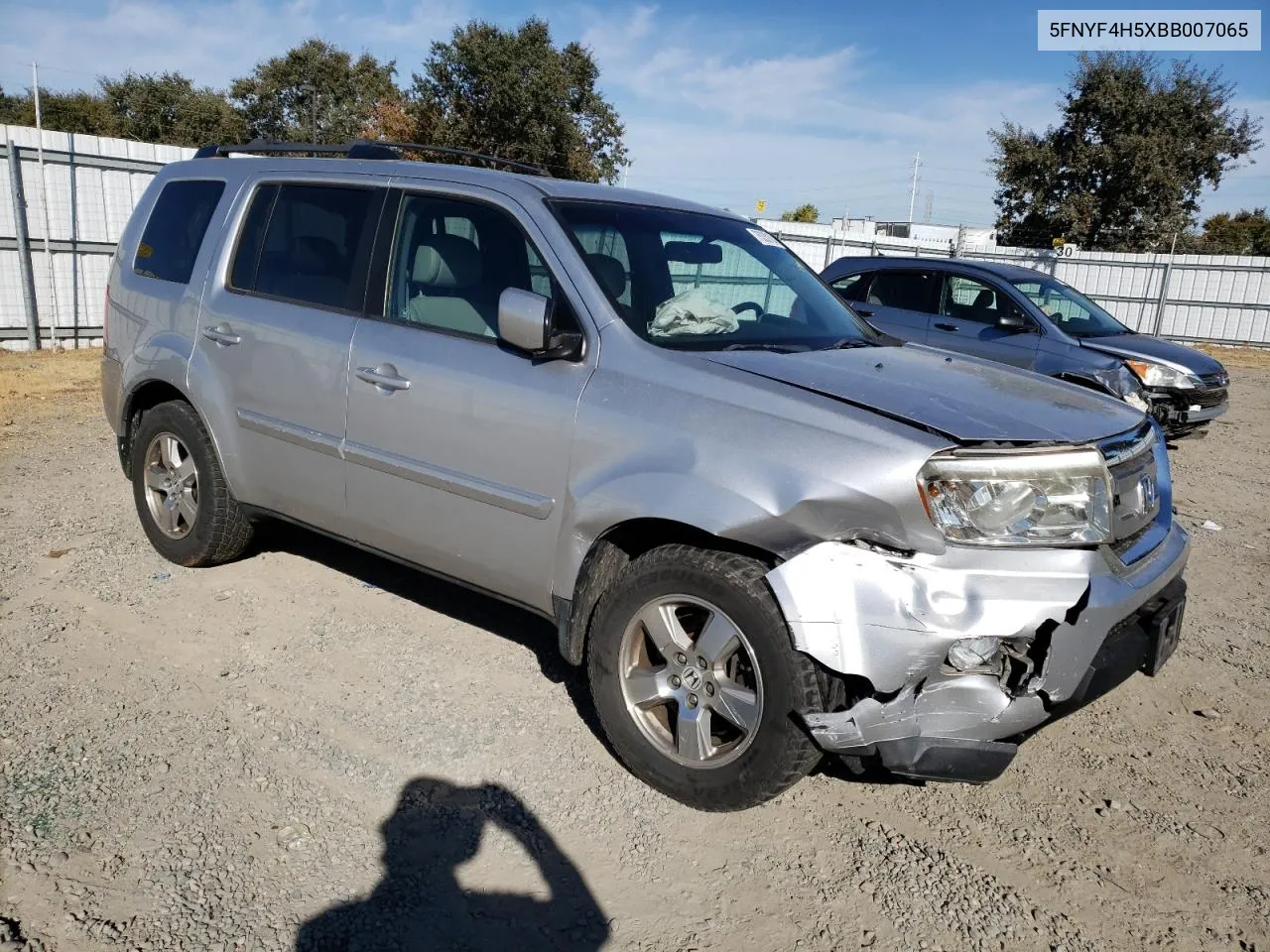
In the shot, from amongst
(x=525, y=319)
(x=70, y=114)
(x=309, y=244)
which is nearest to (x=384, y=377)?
(x=525, y=319)

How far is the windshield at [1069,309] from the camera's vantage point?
9359 mm

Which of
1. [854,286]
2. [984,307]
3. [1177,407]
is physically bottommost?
[1177,407]

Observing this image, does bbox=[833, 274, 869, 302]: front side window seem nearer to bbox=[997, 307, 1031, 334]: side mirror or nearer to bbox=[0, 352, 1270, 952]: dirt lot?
bbox=[997, 307, 1031, 334]: side mirror

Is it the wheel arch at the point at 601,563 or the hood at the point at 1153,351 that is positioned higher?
the hood at the point at 1153,351

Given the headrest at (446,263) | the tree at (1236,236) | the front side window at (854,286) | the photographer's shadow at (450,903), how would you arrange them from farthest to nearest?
the tree at (1236,236) < the front side window at (854,286) < the headrest at (446,263) < the photographer's shadow at (450,903)

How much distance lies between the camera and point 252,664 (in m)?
3.97

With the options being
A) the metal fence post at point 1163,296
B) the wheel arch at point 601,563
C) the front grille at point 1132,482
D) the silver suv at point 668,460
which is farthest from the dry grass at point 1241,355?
the wheel arch at point 601,563

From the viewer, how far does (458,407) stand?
3.54 m

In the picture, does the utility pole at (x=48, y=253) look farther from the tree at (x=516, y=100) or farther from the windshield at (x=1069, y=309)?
the tree at (x=516, y=100)

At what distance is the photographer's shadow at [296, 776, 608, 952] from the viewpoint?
2484 millimetres

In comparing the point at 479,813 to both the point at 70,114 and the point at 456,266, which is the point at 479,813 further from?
the point at 70,114

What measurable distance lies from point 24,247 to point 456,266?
33.0 feet

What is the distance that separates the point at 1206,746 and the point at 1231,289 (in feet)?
74.1

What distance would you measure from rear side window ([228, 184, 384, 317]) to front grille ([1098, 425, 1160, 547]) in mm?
2846
